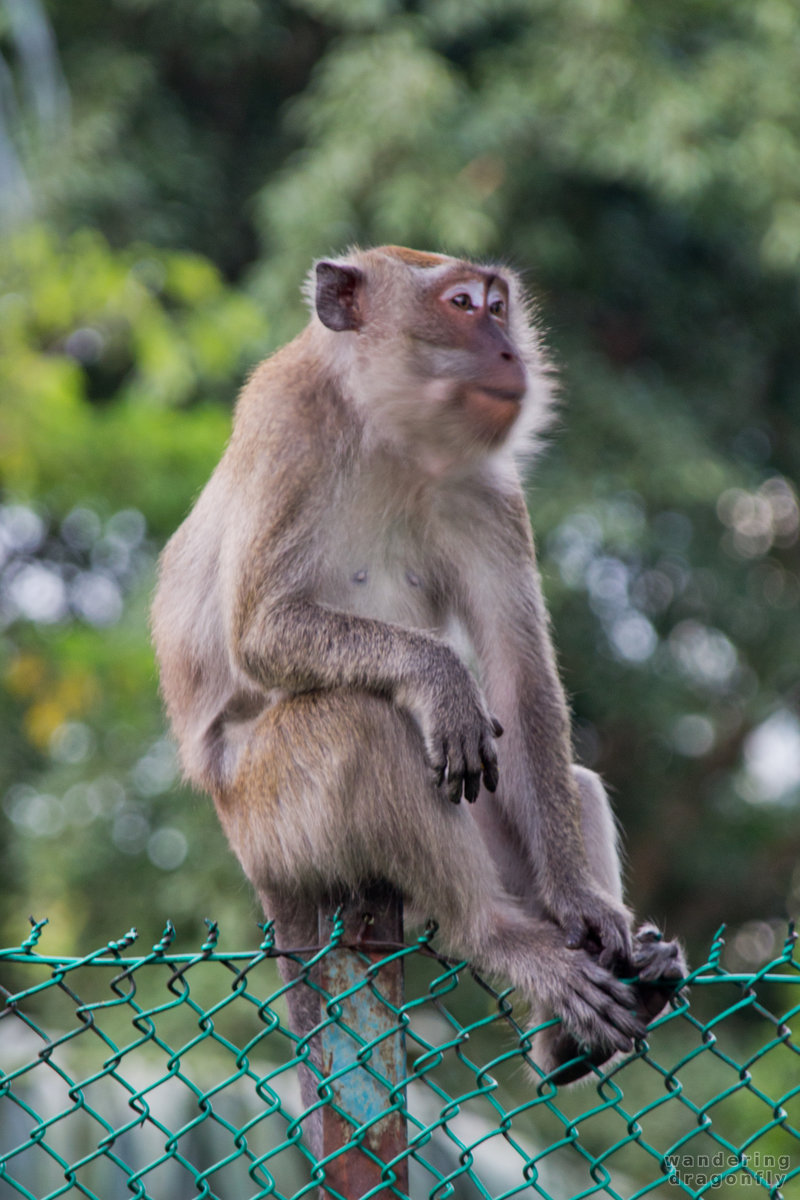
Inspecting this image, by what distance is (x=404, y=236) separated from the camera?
28.3ft

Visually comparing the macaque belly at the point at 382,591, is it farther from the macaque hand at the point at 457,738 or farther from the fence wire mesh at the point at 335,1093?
the fence wire mesh at the point at 335,1093

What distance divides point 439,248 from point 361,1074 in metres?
5.39

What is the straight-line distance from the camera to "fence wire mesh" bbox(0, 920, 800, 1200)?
8.36ft

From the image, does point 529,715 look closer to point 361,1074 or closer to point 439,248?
point 361,1074

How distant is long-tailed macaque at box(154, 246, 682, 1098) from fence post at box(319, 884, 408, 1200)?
0.56m

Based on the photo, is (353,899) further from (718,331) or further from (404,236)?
(718,331)

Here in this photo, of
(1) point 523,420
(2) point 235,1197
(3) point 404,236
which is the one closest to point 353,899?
(1) point 523,420

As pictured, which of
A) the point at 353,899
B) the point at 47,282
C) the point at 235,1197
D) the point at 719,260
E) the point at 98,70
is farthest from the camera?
the point at 719,260

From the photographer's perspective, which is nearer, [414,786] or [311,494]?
[414,786]

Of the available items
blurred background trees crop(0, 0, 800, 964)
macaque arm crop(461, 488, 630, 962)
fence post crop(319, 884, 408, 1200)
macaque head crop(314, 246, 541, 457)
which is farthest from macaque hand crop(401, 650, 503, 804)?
blurred background trees crop(0, 0, 800, 964)

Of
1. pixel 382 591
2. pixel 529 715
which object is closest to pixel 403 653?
pixel 382 591

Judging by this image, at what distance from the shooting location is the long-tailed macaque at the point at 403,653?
3342 mm

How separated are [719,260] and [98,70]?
4.69m

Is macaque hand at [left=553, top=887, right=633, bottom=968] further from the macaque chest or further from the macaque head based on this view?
the macaque head
